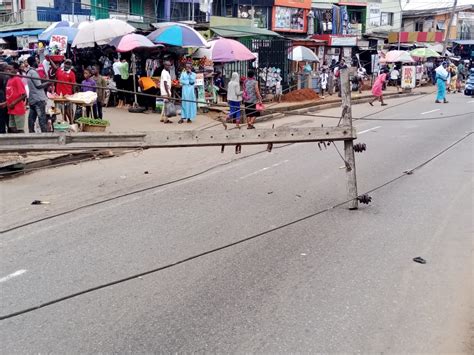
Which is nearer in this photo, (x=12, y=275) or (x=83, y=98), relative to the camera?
(x=12, y=275)

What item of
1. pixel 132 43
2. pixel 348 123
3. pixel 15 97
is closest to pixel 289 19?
pixel 132 43

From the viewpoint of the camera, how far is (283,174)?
1003cm

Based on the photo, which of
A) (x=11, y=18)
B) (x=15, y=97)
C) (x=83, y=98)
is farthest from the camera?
(x=11, y=18)

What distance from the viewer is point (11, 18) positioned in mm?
31000

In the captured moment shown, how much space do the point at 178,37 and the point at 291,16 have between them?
21.3 meters

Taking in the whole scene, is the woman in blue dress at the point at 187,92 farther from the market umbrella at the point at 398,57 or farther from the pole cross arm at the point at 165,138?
the market umbrella at the point at 398,57

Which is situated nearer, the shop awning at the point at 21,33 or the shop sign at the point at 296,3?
the shop awning at the point at 21,33

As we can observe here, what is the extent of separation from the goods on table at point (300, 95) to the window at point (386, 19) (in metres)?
25.4

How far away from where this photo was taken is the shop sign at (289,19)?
36.0 m

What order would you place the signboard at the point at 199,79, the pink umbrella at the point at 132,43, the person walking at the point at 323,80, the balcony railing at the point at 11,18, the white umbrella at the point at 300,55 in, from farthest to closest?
the balcony railing at the point at 11,18 < the person walking at the point at 323,80 < the white umbrella at the point at 300,55 < the signboard at the point at 199,79 < the pink umbrella at the point at 132,43

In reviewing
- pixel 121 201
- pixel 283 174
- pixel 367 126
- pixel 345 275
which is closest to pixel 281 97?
pixel 367 126

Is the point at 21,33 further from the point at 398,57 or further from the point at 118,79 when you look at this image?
the point at 398,57

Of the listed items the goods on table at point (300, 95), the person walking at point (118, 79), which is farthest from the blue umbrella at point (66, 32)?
the goods on table at point (300, 95)

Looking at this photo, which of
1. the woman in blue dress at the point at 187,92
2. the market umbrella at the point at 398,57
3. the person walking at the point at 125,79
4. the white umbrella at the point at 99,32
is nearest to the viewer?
the woman in blue dress at the point at 187,92
